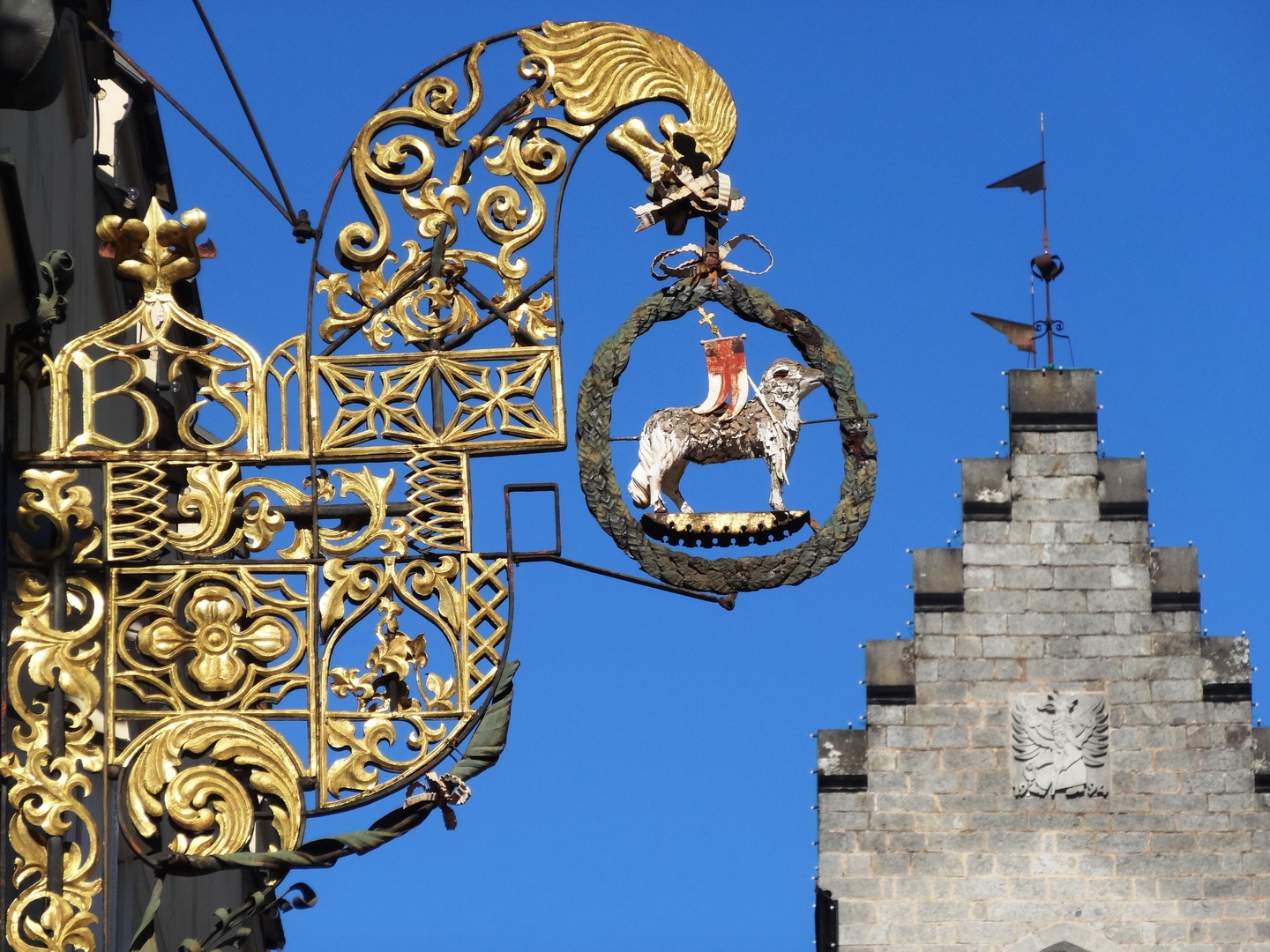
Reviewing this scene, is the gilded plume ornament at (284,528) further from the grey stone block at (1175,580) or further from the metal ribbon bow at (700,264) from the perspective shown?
the grey stone block at (1175,580)

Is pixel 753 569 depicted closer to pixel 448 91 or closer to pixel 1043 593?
pixel 448 91

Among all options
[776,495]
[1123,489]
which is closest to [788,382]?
[776,495]

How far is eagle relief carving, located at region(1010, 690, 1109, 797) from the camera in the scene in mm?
16766

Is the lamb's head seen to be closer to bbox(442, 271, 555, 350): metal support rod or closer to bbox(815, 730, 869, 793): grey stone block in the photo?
bbox(442, 271, 555, 350): metal support rod

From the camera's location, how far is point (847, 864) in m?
16.7

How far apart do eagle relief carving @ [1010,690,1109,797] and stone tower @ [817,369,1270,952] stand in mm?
12

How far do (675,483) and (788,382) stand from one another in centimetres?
59

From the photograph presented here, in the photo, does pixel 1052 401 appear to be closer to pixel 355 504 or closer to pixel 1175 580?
pixel 1175 580

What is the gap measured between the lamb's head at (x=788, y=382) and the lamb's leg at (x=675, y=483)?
423 mm

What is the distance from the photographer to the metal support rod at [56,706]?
952cm

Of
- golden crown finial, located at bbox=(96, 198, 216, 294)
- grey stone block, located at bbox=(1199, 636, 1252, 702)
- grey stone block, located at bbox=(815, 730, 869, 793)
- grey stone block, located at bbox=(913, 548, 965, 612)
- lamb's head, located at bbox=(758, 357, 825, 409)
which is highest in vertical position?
golden crown finial, located at bbox=(96, 198, 216, 294)

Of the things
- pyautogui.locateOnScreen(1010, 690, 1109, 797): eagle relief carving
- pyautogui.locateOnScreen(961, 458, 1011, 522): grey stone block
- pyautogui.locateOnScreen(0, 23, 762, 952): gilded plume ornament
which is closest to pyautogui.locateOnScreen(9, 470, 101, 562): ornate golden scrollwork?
pyautogui.locateOnScreen(0, 23, 762, 952): gilded plume ornament

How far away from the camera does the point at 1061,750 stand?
16.8 m

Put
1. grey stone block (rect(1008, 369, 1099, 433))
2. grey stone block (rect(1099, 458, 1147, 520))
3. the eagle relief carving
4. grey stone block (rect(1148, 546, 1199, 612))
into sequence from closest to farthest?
the eagle relief carving
grey stone block (rect(1148, 546, 1199, 612))
grey stone block (rect(1099, 458, 1147, 520))
grey stone block (rect(1008, 369, 1099, 433))
